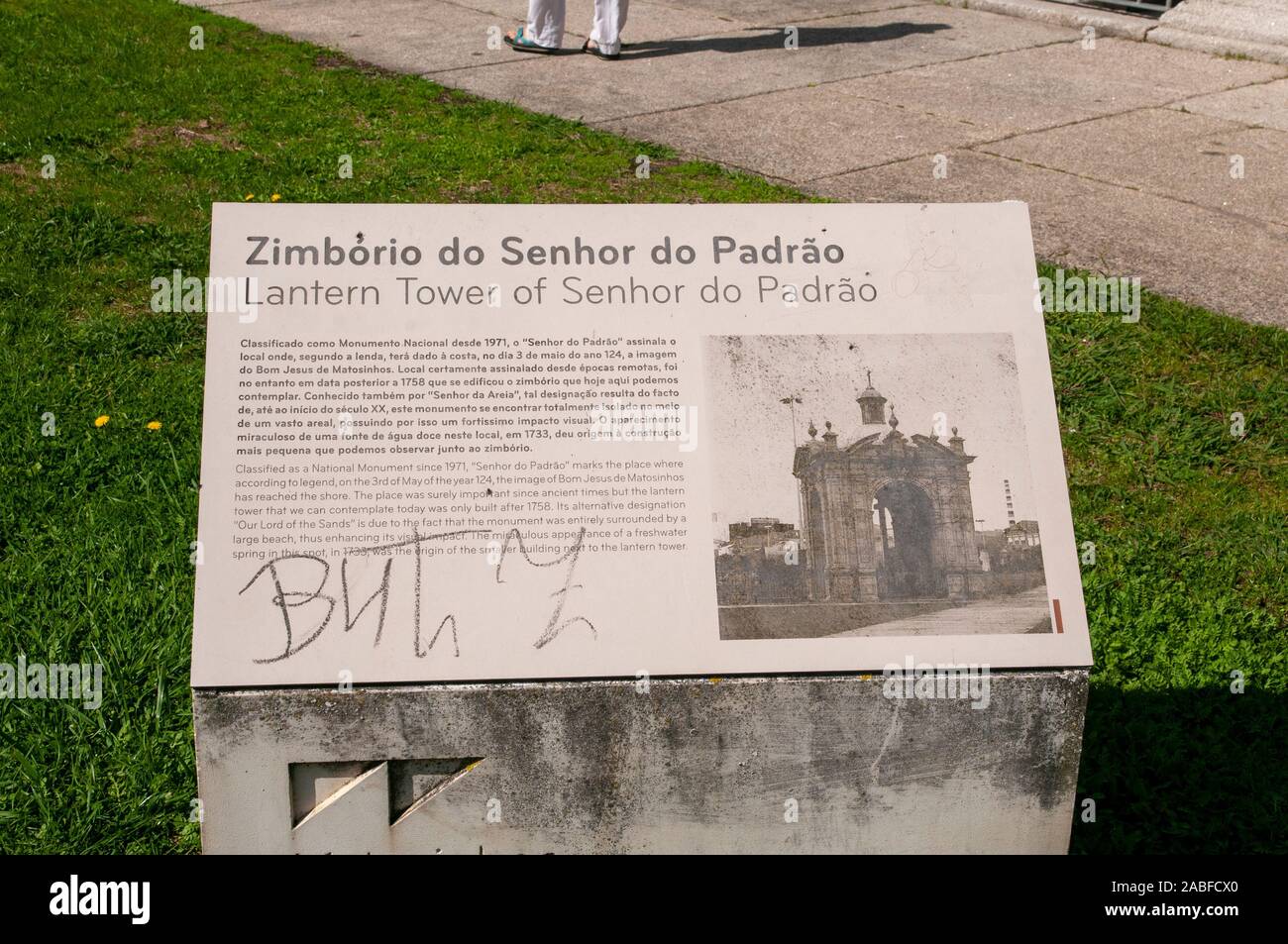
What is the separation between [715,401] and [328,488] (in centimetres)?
87

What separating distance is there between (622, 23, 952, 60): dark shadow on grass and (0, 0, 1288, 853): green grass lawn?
2063mm

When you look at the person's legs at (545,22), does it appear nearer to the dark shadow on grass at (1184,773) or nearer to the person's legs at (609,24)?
the person's legs at (609,24)

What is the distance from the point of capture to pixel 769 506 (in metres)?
3.04

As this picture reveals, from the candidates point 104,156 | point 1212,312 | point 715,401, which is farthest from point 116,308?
point 1212,312

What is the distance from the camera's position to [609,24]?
941cm

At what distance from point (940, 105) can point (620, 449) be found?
646 centimetres

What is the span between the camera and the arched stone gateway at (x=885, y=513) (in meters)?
3.03

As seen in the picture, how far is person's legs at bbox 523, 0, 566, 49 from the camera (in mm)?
9406
